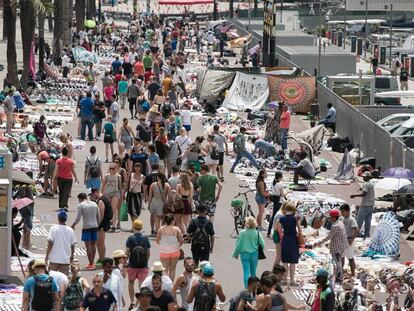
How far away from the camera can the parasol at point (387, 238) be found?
981 inches

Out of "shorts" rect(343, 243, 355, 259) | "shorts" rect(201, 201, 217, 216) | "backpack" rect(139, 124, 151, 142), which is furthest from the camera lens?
"backpack" rect(139, 124, 151, 142)

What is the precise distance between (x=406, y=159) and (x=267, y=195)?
5.46 m

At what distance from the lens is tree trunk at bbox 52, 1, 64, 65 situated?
59812 mm

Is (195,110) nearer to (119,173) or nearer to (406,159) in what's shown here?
(406,159)

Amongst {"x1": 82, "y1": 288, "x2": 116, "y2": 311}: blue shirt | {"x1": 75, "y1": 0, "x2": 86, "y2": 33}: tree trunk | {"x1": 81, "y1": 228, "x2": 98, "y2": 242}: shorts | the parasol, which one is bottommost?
{"x1": 75, "y1": 0, "x2": 86, "y2": 33}: tree trunk

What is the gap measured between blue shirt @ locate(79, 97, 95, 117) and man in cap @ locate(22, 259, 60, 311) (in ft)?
64.5

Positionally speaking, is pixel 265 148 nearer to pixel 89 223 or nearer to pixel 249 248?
pixel 89 223

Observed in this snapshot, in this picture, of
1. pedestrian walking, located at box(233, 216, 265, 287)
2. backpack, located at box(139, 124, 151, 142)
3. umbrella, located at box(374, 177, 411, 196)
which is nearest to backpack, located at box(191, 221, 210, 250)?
pedestrian walking, located at box(233, 216, 265, 287)

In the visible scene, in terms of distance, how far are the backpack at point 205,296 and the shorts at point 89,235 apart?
505 centimetres

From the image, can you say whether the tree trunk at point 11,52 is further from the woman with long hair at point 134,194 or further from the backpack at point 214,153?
the woman with long hair at point 134,194

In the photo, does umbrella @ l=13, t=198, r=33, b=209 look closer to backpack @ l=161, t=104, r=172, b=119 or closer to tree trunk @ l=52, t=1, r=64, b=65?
backpack @ l=161, t=104, r=172, b=119

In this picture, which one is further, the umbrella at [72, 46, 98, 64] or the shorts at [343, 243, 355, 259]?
the umbrella at [72, 46, 98, 64]

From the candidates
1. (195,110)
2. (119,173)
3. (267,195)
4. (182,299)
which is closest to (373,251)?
(267,195)

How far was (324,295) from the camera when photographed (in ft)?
60.9
